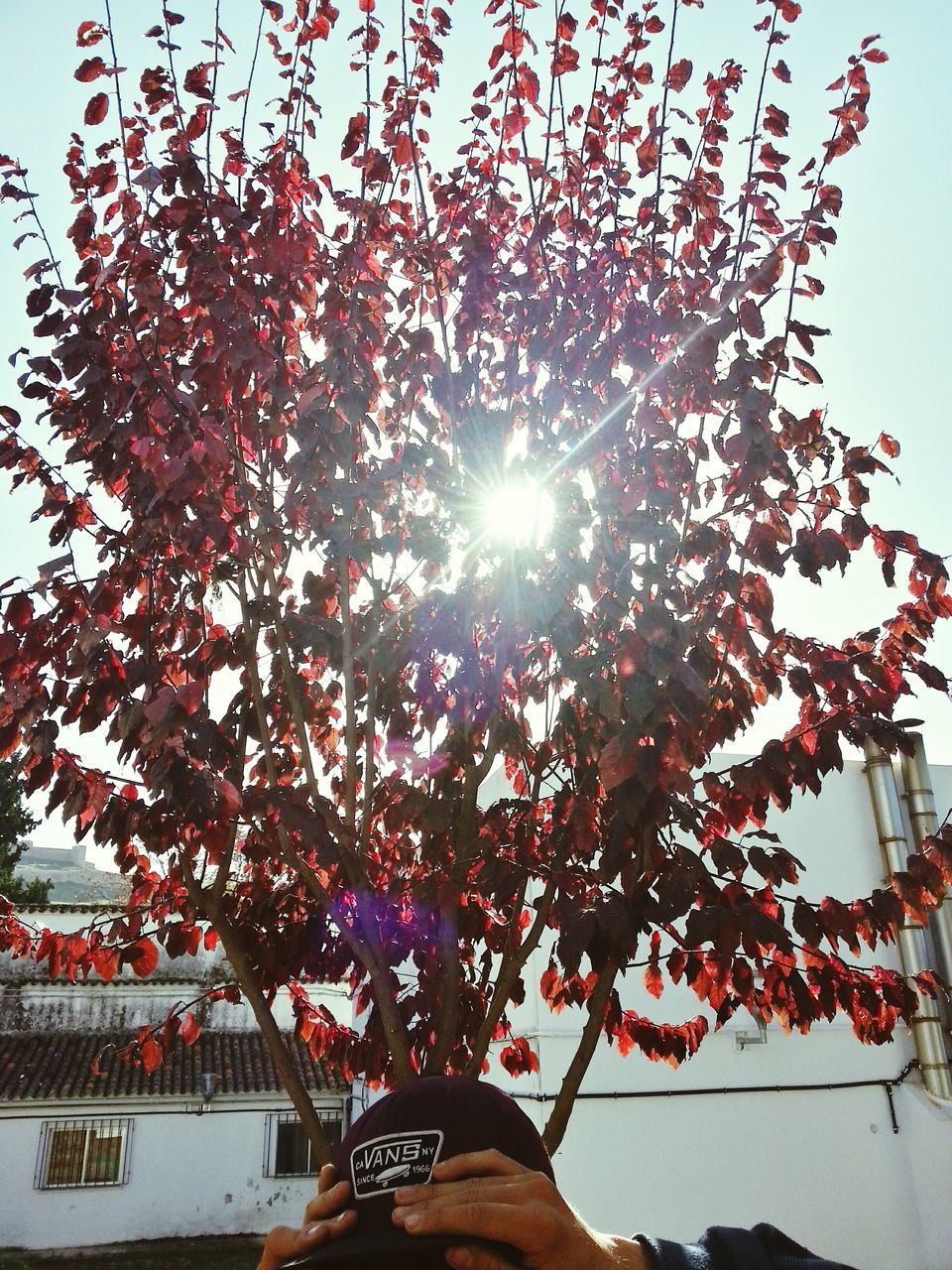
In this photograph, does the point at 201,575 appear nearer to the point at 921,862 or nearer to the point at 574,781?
the point at 574,781

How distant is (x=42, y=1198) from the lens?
19.4 metres

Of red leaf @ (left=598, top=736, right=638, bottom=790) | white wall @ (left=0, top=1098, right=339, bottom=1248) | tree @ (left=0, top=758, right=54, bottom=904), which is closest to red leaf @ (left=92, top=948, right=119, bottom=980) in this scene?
red leaf @ (left=598, top=736, right=638, bottom=790)

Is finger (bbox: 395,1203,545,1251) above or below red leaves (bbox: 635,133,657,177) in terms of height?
below

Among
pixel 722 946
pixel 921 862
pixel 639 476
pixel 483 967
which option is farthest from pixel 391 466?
pixel 921 862

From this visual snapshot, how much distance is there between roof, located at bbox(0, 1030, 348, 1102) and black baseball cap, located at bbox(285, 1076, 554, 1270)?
19.8m

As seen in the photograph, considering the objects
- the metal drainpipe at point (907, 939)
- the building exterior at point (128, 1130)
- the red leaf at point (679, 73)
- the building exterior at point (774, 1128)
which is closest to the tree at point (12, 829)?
the building exterior at point (128, 1130)

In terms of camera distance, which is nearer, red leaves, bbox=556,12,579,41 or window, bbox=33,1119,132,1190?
red leaves, bbox=556,12,579,41

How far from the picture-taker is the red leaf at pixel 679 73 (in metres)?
3.20

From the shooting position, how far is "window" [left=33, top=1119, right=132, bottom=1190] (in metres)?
19.5

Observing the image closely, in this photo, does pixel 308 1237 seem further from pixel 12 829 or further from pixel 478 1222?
pixel 12 829

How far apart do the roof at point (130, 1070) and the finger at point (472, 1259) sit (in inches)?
789

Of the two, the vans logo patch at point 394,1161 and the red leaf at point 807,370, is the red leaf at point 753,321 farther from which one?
the vans logo patch at point 394,1161

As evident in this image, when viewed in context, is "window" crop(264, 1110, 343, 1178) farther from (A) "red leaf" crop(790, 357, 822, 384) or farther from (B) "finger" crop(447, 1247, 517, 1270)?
(B) "finger" crop(447, 1247, 517, 1270)

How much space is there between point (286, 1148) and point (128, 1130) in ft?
10.9
